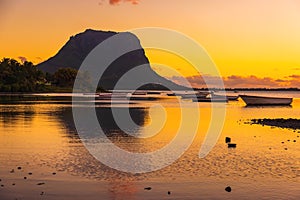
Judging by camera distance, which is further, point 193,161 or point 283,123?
point 283,123

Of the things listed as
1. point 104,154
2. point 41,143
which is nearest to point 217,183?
point 104,154

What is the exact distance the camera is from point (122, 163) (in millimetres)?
28609

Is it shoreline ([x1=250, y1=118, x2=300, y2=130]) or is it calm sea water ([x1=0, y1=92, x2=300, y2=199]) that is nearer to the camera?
calm sea water ([x1=0, y1=92, x2=300, y2=199])

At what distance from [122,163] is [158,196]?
8.55 metres

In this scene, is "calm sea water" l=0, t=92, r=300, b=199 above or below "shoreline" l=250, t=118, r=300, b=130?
below

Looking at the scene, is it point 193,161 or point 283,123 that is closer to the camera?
point 193,161

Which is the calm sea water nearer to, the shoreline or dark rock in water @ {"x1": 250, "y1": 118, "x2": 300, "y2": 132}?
the shoreline

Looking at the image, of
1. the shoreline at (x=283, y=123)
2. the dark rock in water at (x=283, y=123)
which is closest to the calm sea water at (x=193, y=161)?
the shoreline at (x=283, y=123)

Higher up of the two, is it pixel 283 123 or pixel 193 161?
pixel 283 123

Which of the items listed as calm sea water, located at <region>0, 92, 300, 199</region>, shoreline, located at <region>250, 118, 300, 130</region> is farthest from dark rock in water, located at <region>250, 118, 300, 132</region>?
calm sea water, located at <region>0, 92, 300, 199</region>

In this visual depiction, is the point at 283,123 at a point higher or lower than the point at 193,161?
higher

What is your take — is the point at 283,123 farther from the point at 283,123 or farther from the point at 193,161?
the point at 193,161

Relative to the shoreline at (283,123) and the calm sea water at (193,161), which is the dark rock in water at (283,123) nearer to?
the shoreline at (283,123)

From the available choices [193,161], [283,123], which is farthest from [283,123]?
[193,161]
